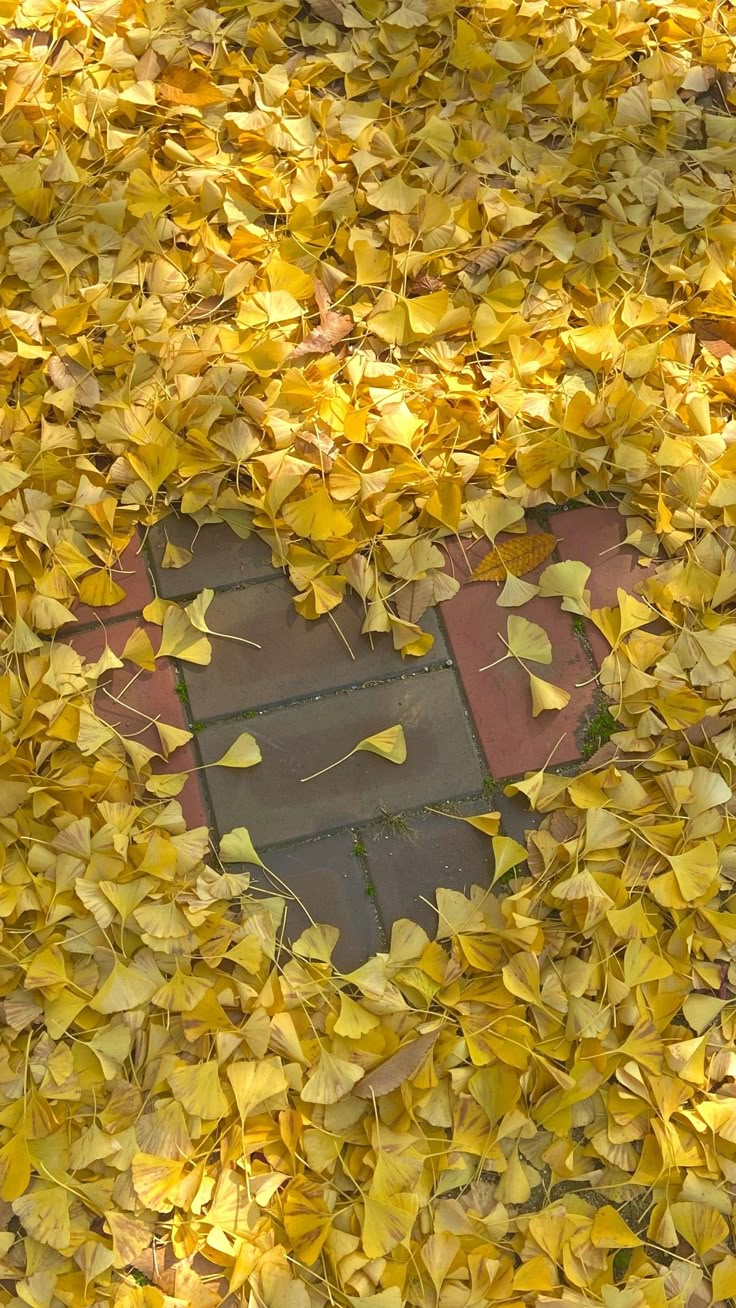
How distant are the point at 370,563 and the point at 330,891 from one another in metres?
0.48

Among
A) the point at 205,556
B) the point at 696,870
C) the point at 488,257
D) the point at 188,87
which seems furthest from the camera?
the point at 188,87

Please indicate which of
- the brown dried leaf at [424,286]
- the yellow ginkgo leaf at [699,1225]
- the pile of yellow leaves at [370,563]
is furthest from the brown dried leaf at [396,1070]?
the brown dried leaf at [424,286]

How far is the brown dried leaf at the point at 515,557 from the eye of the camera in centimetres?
163

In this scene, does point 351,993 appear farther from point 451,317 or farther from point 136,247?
point 136,247

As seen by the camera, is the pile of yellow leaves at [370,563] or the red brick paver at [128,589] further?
the red brick paver at [128,589]

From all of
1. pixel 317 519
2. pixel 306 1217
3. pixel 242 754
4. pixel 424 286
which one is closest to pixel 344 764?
pixel 242 754

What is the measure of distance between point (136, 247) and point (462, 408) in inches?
23.9

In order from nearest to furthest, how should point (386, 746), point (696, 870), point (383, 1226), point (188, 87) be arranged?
point (383, 1226) → point (696, 870) → point (386, 746) → point (188, 87)

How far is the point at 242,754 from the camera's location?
60.6 inches

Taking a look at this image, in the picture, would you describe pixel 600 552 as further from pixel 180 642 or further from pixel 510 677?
pixel 180 642

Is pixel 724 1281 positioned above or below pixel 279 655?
below

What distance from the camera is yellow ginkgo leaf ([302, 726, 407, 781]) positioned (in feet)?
5.06

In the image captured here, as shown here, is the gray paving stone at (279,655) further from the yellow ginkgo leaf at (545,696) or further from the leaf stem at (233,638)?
the yellow ginkgo leaf at (545,696)

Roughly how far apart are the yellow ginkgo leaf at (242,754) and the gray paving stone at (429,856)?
19 centimetres
